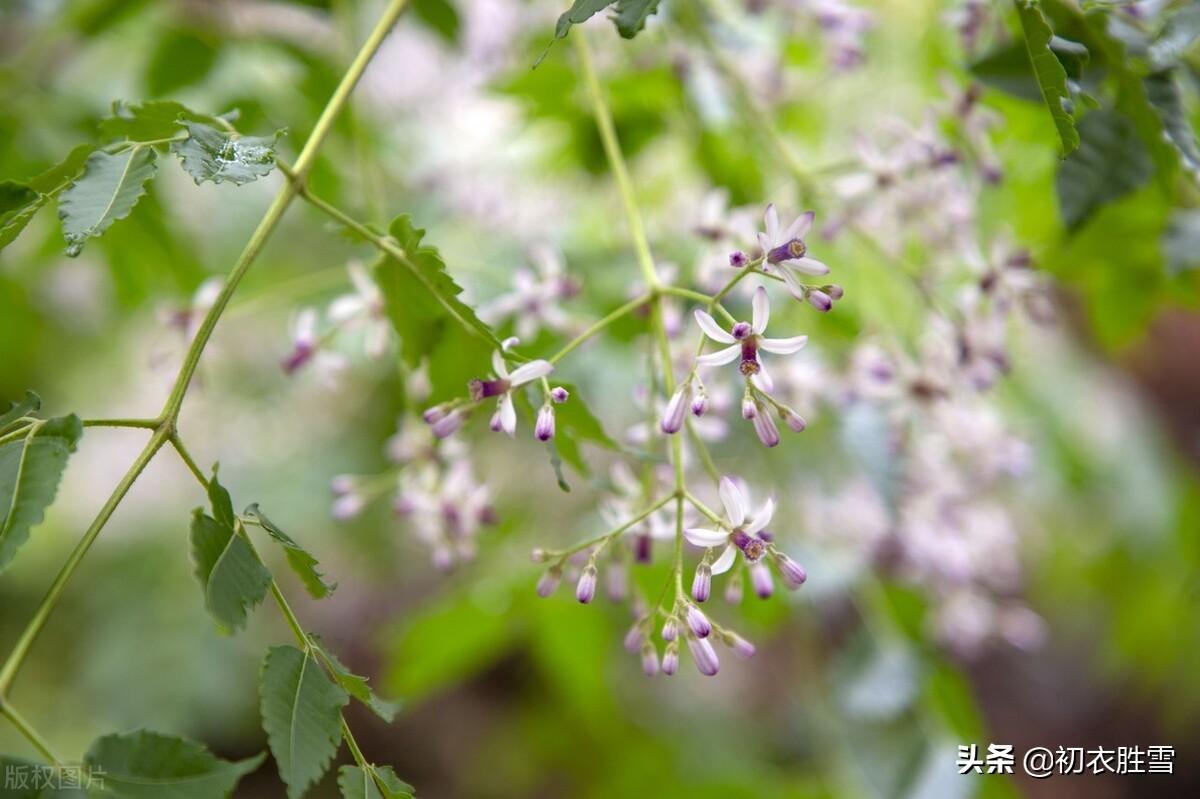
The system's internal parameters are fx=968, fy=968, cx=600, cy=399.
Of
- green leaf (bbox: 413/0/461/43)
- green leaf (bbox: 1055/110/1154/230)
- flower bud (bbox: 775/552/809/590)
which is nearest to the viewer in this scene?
flower bud (bbox: 775/552/809/590)

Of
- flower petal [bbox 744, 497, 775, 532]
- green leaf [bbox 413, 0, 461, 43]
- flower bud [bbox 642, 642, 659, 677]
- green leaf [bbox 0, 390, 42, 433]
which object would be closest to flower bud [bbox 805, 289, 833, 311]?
flower petal [bbox 744, 497, 775, 532]

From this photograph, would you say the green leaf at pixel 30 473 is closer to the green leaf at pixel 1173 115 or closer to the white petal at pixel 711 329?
the white petal at pixel 711 329

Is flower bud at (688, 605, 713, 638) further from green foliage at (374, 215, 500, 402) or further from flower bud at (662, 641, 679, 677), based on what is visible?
green foliage at (374, 215, 500, 402)

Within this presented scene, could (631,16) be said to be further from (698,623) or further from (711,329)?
(698,623)

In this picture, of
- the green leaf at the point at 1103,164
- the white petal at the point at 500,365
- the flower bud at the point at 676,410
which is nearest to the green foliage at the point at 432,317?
the white petal at the point at 500,365

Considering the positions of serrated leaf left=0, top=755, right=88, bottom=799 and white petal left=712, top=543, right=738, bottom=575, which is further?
white petal left=712, top=543, right=738, bottom=575

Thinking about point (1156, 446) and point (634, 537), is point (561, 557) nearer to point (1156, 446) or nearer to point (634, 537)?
point (634, 537)
